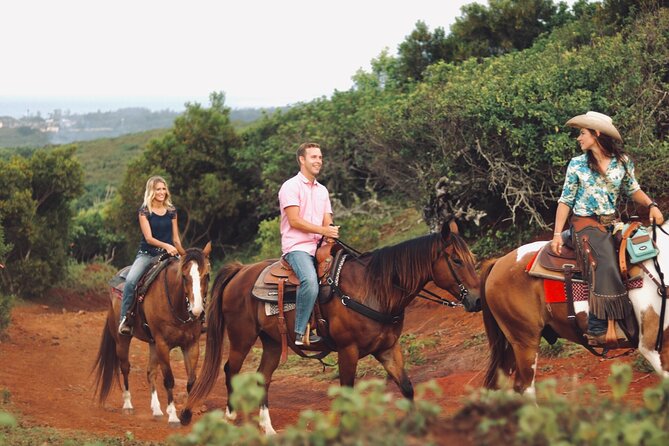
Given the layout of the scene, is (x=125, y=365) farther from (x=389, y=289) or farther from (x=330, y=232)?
(x=389, y=289)

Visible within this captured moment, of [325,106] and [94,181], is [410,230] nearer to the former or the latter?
[325,106]

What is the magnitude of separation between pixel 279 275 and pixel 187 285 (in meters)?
1.63

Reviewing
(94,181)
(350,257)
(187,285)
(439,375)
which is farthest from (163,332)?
(94,181)

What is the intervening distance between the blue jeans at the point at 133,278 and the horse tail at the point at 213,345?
1.68 m

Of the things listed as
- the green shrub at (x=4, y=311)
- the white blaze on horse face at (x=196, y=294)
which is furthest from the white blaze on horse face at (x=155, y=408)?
the green shrub at (x=4, y=311)

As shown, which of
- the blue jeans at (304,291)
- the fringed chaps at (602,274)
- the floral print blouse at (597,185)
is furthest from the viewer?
the blue jeans at (304,291)

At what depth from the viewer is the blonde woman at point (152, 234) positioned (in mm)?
11023

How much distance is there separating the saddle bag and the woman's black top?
5.86 meters

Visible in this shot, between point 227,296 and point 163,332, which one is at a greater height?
point 227,296

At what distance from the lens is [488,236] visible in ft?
53.0

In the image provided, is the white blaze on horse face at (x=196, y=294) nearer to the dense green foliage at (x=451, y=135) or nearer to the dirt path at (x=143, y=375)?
the dirt path at (x=143, y=375)

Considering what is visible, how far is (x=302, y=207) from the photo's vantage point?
8.78 meters

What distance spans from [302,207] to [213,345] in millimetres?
1929

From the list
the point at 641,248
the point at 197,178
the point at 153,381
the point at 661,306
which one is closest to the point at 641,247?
the point at 641,248
